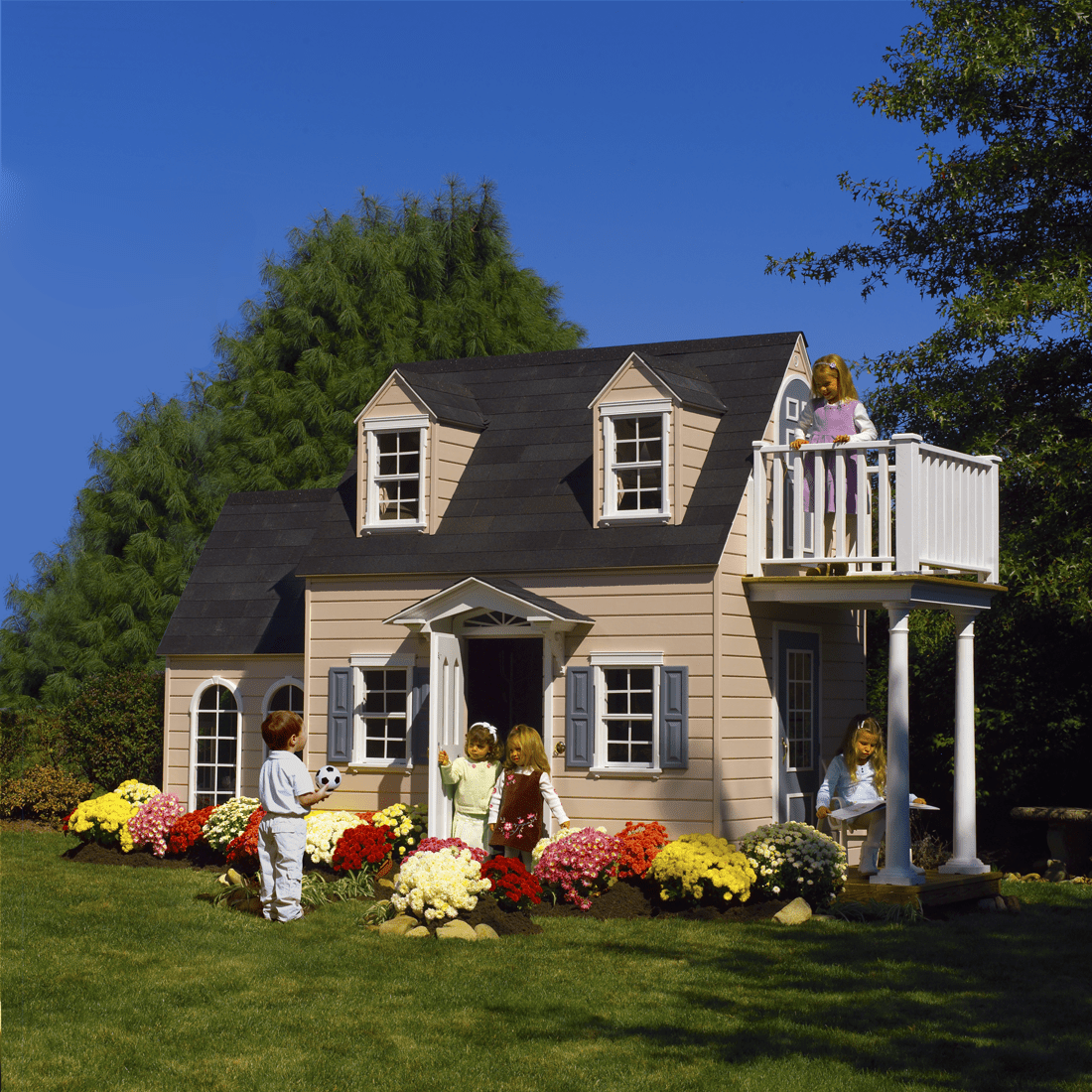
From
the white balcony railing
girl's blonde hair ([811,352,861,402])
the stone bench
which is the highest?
girl's blonde hair ([811,352,861,402])

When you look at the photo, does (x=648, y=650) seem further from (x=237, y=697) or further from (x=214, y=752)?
(x=214, y=752)

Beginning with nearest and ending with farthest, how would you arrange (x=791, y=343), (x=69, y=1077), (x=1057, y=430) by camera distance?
(x=69, y=1077), (x=791, y=343), (x=1057, y=430)

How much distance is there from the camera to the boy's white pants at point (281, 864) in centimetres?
1260

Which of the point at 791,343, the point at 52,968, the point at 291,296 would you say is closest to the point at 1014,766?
the point at 791,343

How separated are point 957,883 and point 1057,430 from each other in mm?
7507

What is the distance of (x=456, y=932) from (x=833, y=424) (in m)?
6.77

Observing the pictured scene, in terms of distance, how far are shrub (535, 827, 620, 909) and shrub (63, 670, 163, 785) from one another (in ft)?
36.1

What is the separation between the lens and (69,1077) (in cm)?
820

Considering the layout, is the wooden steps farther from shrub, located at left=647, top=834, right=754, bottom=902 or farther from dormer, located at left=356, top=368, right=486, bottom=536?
dormer, located at left=356, top=368, right=486, bottom=536

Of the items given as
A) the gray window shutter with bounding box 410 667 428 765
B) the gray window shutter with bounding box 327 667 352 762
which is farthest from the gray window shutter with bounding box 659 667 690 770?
the gray window shutter with bounding box 327 667 352 762

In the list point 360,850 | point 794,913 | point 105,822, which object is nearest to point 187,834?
point 105,822

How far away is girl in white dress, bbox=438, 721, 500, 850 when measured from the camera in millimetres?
14523

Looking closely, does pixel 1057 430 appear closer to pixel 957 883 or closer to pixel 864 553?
pixel 864 553

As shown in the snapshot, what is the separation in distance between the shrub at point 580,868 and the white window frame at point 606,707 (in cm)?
121
